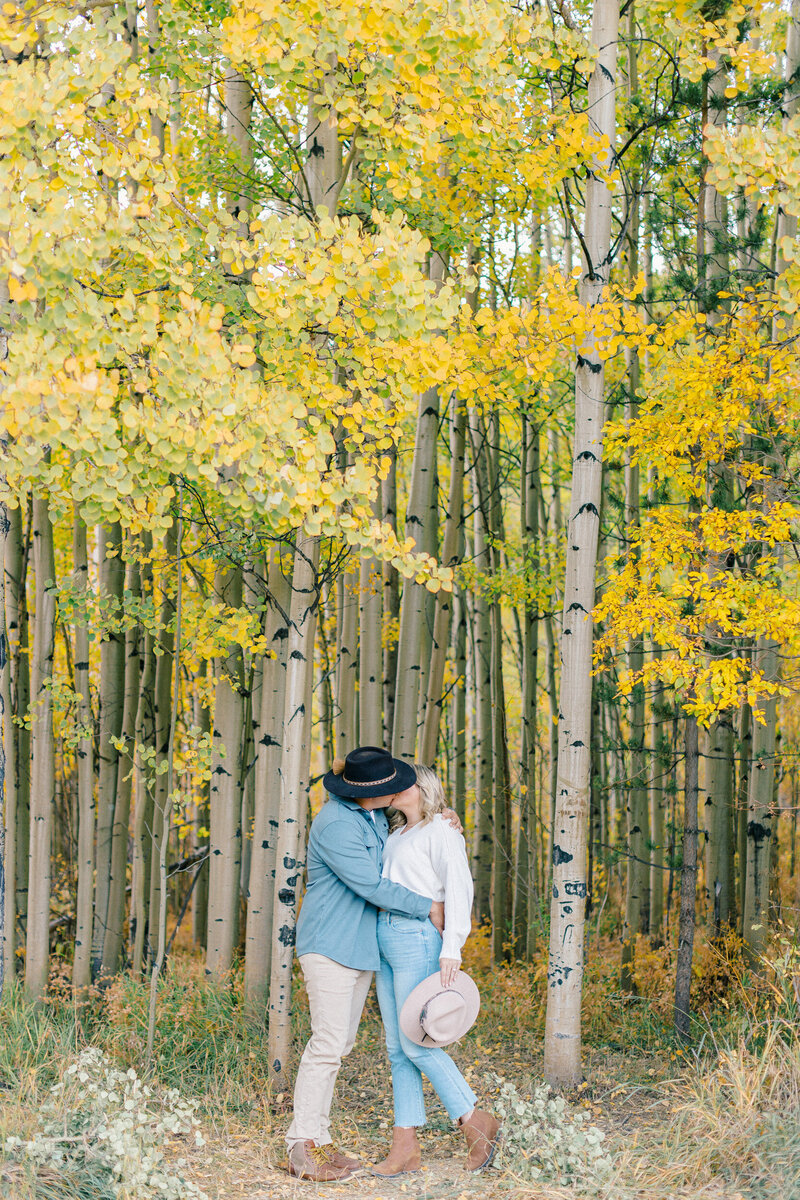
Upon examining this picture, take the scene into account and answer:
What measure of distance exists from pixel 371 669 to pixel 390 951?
10.6 ft

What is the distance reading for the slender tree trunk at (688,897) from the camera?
5.01 metres

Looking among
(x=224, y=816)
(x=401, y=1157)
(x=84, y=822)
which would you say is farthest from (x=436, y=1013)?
(x=84, y=822)

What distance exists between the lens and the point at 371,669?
22.4 ft

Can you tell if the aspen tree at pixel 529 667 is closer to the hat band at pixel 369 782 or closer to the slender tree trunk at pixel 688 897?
the slender tree trunk at pixel 688 897

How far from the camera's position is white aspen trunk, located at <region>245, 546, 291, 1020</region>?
5.03 meters

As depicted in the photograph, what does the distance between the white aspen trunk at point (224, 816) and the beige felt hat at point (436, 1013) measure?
88.0 inches

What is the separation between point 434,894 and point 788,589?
247 centimetres

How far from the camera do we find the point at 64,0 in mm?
3818

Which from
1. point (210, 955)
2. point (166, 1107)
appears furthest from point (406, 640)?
point (166, 1107)

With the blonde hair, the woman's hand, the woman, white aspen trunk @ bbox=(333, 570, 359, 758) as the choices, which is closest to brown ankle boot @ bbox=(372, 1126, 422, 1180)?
the woman

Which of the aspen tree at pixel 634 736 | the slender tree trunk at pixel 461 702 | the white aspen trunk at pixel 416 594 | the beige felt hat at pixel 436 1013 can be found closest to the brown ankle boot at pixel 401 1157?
the beige felt hat at pixel 436 1013

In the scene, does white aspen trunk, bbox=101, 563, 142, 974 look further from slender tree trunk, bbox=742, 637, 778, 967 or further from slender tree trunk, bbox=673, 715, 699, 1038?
slender tree trunk, bbox=742, 637, 778, 967

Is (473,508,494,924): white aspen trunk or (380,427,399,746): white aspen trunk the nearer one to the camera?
(380,427,399,746): white aspen trunk

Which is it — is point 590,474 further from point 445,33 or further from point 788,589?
point 445,33
